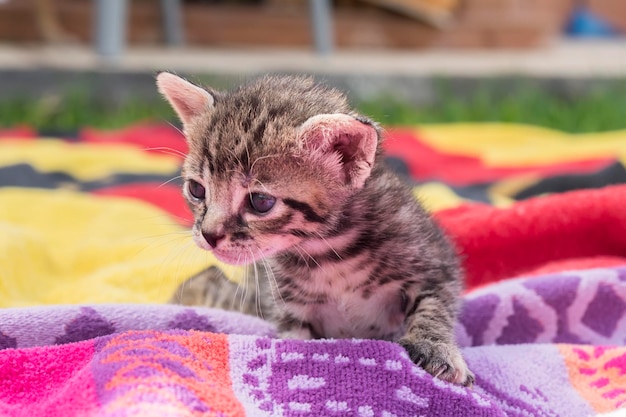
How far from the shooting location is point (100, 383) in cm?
112

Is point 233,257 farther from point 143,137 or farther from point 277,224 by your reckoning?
point 143,137

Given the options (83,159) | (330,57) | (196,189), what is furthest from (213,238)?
(330,57)

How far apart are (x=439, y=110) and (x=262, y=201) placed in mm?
3419

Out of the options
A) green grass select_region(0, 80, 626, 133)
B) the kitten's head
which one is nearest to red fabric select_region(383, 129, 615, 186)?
green grass select_region(0, 80, 626, 133)

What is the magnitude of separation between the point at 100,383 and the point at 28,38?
15.9ft

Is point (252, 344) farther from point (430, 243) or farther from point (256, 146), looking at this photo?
point (430, 243)

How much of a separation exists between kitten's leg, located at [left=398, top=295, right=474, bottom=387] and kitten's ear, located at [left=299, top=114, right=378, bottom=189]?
0.28m

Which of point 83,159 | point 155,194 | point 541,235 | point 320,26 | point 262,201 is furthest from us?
point 320,26

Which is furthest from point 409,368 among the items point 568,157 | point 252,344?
point 568,157

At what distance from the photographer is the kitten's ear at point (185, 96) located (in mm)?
1557

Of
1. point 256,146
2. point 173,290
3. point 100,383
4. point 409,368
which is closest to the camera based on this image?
point 100,383

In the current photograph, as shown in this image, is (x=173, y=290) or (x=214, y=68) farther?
(x=214, y=68)

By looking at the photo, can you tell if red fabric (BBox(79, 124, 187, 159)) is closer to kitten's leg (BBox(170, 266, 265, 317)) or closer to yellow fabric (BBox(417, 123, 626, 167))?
yellow fabric (BBox(417, 123, 626, 167))

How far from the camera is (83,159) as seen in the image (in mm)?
3205
